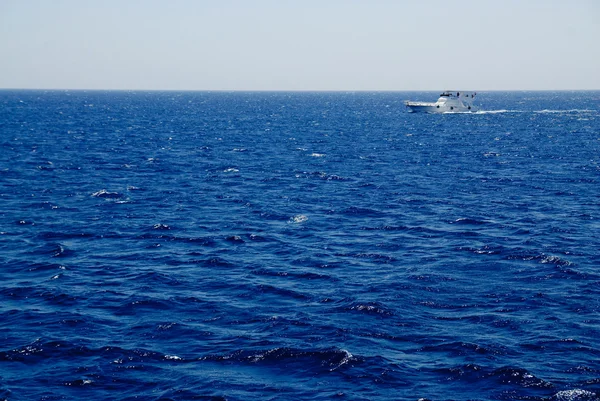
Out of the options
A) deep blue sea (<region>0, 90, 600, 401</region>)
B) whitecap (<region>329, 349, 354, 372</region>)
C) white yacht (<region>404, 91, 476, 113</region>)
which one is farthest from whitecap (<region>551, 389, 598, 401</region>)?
white yacht (<region>404, 91, 476, 113</region>)

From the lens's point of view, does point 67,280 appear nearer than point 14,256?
Yes

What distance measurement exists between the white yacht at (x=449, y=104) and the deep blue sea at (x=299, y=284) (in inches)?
4398

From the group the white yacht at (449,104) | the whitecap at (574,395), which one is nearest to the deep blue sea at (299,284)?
the whitecap at (574,395)

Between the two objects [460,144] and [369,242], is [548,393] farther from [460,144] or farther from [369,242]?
[460,144]

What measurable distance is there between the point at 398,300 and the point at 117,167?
5873 cm

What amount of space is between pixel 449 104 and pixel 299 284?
534 feet

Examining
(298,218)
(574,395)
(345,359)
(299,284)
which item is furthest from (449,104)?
(574,395)

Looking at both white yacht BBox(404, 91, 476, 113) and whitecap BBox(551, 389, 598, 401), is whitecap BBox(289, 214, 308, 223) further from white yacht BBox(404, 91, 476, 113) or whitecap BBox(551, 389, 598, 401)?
white yacht BBox(404, 91, 476, 113)

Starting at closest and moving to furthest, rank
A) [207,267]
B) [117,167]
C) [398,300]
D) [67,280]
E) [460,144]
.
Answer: [398,300] → [67,280] → [207,267] → [117,167] → [460,144]

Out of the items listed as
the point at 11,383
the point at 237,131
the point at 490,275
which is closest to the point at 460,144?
the point at 237,131

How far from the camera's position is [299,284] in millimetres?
35500

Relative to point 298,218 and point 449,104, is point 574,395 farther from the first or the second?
Result: point 449,104

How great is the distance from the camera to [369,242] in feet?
146

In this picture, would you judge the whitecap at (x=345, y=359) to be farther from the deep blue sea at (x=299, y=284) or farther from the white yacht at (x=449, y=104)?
the white yacht at (x=449, y=104)
